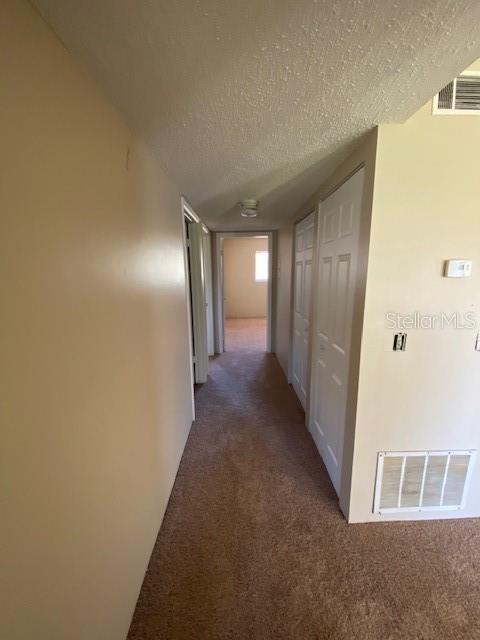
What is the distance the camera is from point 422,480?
1572mm

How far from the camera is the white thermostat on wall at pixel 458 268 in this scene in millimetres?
1309

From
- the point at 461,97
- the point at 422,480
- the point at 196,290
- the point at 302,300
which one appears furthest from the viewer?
the point at 196,290

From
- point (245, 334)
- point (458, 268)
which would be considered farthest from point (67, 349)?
point (245, 334)

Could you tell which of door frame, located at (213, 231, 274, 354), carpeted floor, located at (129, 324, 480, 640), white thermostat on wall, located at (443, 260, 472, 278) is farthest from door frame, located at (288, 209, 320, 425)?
door frame, located at (213, 231, 274, 354)

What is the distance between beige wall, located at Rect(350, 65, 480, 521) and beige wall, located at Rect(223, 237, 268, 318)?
20.5ft

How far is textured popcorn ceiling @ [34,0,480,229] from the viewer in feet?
2.05

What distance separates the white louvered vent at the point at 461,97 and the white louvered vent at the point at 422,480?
177 centimetres

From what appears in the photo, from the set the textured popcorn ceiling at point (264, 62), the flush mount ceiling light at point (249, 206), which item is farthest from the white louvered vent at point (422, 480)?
the flush mount ceiling light at point (249, 206)

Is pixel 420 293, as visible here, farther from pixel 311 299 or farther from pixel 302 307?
pixel 302 307

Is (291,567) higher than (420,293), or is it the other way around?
(420,293)

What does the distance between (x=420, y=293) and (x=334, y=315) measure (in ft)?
1.83

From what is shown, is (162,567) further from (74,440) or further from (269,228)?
(269,228)

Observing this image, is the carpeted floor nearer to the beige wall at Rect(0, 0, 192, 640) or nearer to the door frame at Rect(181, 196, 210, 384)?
the beige wall at Rect(0, 0, 192, 640)

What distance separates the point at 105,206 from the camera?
0.96 m
